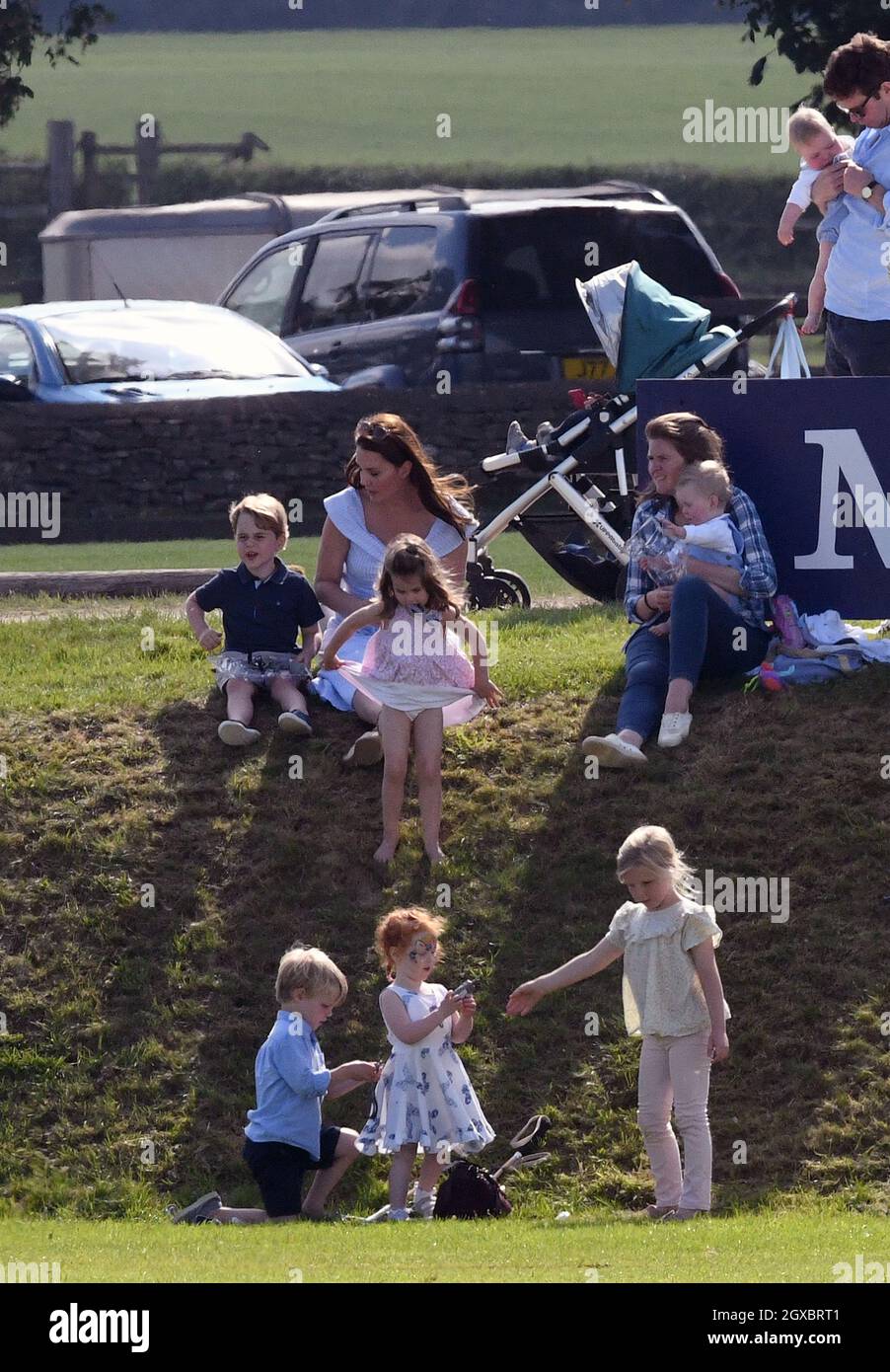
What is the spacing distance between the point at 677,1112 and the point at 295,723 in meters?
2.89

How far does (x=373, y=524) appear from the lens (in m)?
10.5

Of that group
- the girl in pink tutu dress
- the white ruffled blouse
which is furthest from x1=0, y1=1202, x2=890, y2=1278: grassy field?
the girl in pink tutu dress

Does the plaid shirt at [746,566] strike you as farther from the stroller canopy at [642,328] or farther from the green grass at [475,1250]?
the green grass at [475,1250]

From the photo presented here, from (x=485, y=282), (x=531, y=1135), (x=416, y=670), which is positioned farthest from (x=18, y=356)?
(x=531, y=1135)

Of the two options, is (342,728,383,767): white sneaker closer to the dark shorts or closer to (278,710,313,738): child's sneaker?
(278,710,313,738): child's sneaker

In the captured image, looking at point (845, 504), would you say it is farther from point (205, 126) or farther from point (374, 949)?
point (205, 126)

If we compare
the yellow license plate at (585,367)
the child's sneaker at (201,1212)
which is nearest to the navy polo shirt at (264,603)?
the child's sneaker at (201,1212)

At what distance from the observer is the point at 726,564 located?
10266 millimetres

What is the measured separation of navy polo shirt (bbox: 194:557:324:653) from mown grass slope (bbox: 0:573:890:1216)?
414 mm

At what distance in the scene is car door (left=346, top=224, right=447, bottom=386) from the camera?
787 inches

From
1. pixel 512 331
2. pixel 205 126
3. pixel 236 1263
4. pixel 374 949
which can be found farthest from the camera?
pixel 205 126

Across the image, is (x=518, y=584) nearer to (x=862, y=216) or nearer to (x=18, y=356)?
(x=862, y=216)

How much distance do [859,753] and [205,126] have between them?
67.4 metres

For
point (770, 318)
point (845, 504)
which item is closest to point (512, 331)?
point (770, 318)
